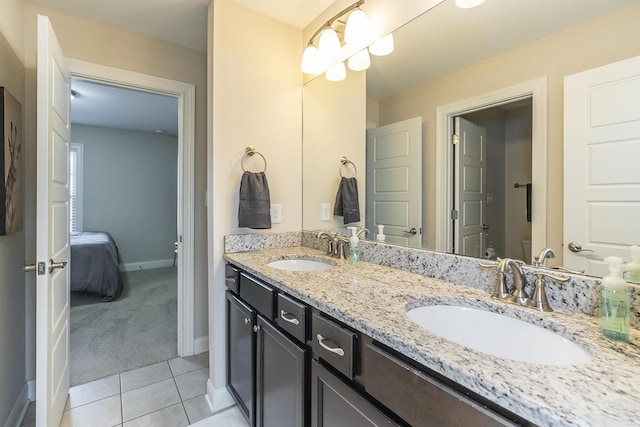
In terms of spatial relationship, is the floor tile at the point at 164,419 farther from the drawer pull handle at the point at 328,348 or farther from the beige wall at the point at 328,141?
the beige wall at the point at 328,141

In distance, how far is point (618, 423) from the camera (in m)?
0.43

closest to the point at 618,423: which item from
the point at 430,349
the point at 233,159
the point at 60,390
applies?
the point at 430,349

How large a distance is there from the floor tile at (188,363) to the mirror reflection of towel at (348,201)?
152 cm

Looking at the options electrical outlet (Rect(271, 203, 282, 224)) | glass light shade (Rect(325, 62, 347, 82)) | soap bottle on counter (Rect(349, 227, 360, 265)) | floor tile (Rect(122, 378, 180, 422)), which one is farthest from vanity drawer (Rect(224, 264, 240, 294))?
glass light shade (Rect(325, 62, 347, 82))

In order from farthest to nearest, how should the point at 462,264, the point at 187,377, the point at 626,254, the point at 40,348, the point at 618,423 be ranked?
the point at 187,377 → the point at 40,348 → the point at 462,264 → the point at 626,254 → the point at 618,423

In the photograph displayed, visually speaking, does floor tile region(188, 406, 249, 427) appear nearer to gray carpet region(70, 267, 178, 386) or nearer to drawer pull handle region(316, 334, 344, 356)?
gray carpet region(70, 267, 178, 386)

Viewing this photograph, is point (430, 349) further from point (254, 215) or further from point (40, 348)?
point (40, 348)

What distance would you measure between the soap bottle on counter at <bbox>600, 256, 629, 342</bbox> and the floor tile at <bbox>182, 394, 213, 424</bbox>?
6.10 ft

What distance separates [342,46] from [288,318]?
157 cm

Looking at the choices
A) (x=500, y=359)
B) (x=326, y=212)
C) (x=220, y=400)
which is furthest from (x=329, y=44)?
(x=220, y=400)

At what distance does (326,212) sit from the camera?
2.05m

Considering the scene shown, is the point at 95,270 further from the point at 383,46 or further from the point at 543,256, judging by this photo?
the point at 543,256

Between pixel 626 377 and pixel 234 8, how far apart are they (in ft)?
7.41

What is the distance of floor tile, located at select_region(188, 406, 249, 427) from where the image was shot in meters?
1.62
